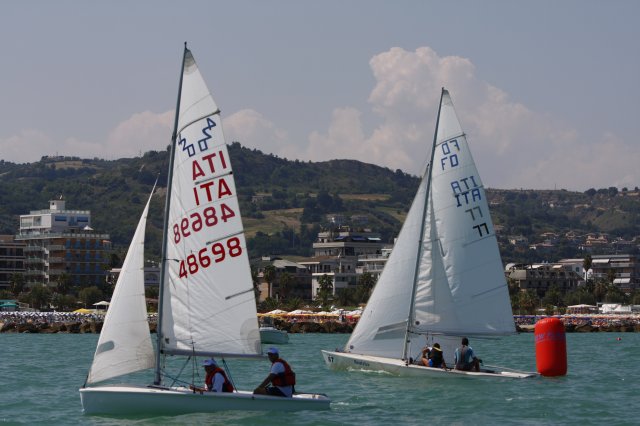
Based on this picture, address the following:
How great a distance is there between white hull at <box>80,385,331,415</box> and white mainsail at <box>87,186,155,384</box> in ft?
1.42

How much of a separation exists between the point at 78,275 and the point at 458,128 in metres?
132

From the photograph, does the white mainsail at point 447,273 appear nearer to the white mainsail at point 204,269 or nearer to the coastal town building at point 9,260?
the white mainsail at point 204,269

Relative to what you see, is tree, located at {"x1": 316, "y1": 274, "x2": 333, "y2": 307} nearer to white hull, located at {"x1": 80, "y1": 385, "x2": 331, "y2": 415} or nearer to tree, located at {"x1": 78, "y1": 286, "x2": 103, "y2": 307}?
tree, located at {"x1": 78, "y1": 286, "x2": 103, "y2": 307}

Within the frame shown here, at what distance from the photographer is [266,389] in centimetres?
2912

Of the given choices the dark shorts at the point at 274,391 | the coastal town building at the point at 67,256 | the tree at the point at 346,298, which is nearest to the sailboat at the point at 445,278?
the dark shorts at the point at 274,391

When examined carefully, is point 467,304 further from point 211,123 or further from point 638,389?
point 211,123

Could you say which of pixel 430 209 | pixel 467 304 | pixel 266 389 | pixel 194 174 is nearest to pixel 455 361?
pixel 467 304

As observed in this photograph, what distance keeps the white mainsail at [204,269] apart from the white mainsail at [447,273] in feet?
44.0

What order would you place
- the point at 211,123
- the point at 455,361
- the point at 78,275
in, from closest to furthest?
the point at 211,123
the point at 455,361
the point at 78,275

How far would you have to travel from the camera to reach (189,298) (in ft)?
94.7

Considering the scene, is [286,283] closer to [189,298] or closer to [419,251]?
[419,251]

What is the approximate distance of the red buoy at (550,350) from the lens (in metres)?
41.6

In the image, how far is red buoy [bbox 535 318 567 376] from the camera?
41594 millimetres

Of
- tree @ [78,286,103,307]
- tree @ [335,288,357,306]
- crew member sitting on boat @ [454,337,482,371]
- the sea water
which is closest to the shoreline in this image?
tree @ [78,286,103,307]
